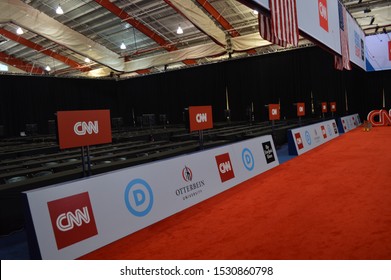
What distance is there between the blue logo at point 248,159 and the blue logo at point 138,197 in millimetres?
1548

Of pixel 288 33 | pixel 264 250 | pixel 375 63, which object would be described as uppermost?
pixel 375 63

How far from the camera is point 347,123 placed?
9453 mm

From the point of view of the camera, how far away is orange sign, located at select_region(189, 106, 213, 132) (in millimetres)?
3076

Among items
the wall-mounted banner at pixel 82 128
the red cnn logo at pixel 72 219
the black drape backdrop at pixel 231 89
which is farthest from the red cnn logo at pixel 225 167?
the black drape backdrop at pixel 231 89

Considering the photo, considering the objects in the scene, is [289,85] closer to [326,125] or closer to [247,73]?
[247,73]

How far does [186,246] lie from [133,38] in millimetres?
11740

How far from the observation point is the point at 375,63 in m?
10.1

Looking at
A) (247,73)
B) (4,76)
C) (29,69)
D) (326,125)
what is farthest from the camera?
(29,69)

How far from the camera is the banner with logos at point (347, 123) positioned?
8.83 m

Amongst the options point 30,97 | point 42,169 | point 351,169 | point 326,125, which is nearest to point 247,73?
point 326,125

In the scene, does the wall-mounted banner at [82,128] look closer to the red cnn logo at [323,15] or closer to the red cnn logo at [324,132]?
the red cnn logo at [323,15]

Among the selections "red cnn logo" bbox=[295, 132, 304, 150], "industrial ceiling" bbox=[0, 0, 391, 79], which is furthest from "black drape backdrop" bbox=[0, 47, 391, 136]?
"red cnn logo" bbox=[295, 132, 304, 150]

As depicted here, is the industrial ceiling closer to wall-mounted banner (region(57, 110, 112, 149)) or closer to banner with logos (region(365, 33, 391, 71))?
banner with logos (region(365, 33, 391, 71))

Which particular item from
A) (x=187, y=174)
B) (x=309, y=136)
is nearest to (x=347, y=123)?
(x=309, y=136)
